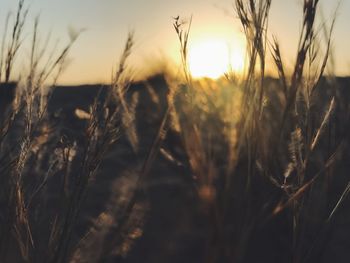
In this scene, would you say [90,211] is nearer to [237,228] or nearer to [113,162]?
[113,162]

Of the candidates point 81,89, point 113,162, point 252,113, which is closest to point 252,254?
point 252,113

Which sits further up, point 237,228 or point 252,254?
point 237,228

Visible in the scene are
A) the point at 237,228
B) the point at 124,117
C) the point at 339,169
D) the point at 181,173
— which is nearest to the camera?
the point at 237,228

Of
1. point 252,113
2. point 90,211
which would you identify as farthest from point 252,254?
point 252,113

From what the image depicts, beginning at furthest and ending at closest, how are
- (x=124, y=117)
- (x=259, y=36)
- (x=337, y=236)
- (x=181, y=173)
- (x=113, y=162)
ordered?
1. (x=113, y=162)
2. (x=181, y=173)
3. (x=337, y=236)
4. (x=124, y=117)
5. (x=259, y=36)

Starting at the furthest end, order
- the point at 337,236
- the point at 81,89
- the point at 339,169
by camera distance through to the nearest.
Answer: the point at 81,89 < the point at 339,169 < the point at 337,236

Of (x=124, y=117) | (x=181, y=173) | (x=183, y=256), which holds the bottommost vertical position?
(x=183, y=256)

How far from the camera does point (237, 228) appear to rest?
1124 mm

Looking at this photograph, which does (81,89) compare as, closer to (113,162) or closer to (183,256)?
(113,162)

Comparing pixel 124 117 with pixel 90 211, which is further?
pixel 90 211

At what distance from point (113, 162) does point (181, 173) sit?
1.94ft

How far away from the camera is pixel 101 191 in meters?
2.88

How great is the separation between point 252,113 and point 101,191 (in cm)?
171

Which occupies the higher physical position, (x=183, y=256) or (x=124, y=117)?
(x=124, y=117)
